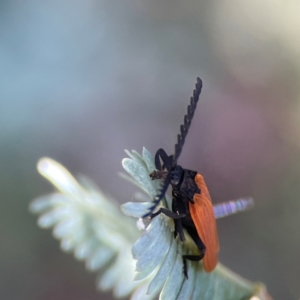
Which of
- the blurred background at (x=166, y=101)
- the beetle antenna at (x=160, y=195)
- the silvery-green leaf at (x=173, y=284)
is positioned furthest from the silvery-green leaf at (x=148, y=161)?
the blurred background at (x=166, y=101)

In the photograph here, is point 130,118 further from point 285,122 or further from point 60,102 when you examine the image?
point 285,122

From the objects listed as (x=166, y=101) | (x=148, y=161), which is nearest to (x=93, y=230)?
(x=148, y=161)

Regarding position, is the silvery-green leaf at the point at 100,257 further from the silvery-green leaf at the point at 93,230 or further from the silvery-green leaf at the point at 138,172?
the silvery-green leaf at the point at 138,172

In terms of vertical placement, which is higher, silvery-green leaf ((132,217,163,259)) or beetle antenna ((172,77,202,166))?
beetle antenna ((172,77,202,166))

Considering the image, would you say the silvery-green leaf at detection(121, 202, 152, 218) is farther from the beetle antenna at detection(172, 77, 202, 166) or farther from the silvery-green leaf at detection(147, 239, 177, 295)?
the beetle antenna at detection(172, 77, 202, 166)

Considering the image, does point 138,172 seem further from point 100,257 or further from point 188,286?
point 100,257

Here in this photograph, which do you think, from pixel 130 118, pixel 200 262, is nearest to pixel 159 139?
pixel 130 118

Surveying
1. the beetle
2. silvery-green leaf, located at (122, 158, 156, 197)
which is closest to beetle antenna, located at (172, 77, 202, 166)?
the beetle

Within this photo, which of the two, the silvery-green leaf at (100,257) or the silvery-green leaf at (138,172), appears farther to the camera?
the silvery-green leaf at (100,257)
